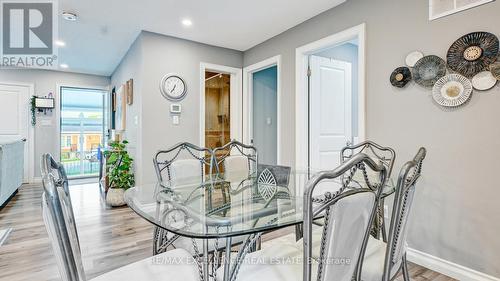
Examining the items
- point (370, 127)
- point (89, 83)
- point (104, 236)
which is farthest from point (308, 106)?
point (89, 83)

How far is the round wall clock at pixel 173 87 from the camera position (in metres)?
3.67

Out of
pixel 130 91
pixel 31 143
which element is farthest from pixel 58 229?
pixel 31 143

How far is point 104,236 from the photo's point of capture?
269 centimetres

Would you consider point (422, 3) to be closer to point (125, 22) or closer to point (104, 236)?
point (125, 22)

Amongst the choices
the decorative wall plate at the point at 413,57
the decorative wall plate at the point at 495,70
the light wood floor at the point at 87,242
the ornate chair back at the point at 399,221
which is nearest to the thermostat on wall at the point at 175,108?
the light wood floor at the point at 87,242

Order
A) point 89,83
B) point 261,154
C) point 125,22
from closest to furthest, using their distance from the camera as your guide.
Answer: point 125,22, point 261,154, point 89,83

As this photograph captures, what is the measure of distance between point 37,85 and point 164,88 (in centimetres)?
397

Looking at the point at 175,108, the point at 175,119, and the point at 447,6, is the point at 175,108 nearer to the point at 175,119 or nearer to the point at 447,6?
the point at 175,119

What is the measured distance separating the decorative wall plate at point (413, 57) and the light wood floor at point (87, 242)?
1.68 m

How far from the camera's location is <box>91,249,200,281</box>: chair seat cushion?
1.11 meters

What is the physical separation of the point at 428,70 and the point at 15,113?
7.17 metres

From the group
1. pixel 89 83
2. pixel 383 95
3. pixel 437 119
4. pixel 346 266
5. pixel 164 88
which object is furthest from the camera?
pixel 89 83

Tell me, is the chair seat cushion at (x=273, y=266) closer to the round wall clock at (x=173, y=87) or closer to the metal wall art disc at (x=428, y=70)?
the metal wall art disc at (x=428, y=70)

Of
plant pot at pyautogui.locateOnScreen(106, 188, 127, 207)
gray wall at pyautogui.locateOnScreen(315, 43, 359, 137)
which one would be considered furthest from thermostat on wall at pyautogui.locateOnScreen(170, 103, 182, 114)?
gray wall at pyautogui.locateOnScreen(315, 43, 359, 137)
